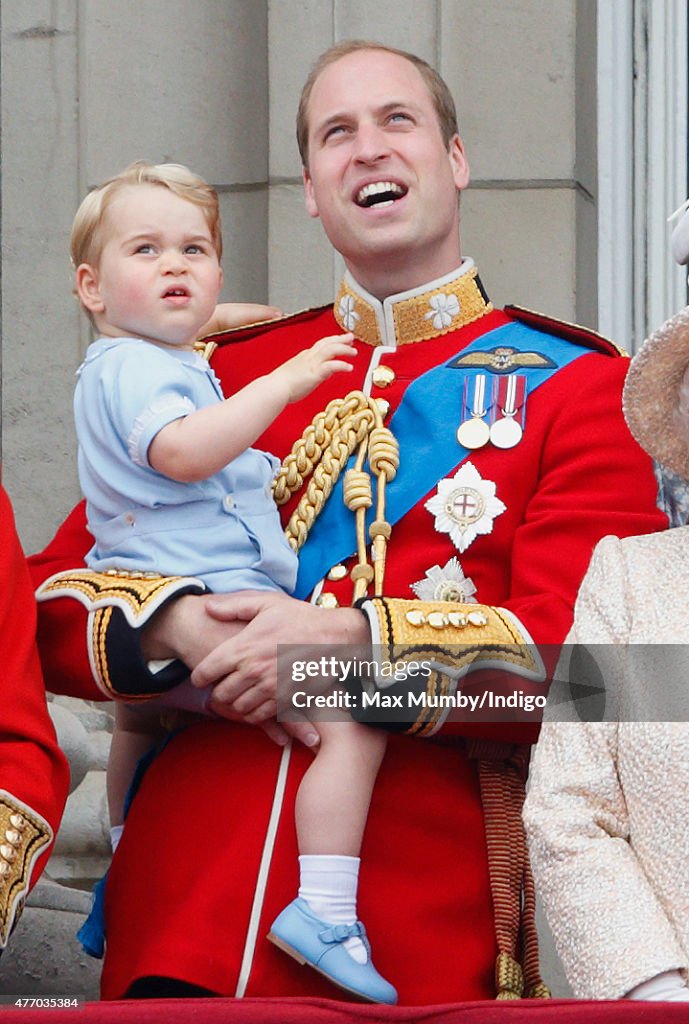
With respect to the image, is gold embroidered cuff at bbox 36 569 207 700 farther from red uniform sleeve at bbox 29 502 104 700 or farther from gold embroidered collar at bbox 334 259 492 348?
gold embroidered collar at bbox 334 259 492 348

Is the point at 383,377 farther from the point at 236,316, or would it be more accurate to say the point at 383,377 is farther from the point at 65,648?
the point at 65,648

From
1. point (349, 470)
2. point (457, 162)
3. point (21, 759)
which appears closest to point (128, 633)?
point (21, 759)

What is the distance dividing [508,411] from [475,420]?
0.05 m

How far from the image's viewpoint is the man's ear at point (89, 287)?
11.4ft

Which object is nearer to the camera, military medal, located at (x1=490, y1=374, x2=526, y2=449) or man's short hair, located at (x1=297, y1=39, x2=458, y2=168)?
military medal, located at (x1=490, y1=374, x2=526, y2=449)

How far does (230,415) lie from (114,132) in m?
1.84

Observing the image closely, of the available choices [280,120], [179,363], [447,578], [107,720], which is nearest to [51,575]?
[179,363]

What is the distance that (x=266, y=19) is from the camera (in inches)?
197

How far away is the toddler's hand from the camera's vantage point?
10.9 ft

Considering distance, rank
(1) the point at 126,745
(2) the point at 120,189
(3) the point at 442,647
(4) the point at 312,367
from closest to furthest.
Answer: (3) the point at 442,647
(4) the point at 312,367
(2) the point at 120,189
(1) the point at 126,745

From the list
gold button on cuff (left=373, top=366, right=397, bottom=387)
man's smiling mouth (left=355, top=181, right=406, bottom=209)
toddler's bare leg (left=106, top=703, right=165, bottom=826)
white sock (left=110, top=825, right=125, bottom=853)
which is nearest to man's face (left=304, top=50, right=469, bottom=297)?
man's smiling mouth (left=355, top=181, right=406, bottom=209)

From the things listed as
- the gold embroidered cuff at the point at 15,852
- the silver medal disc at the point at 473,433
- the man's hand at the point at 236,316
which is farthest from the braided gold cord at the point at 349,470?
the gold embroidered cuff at the point at 15,852

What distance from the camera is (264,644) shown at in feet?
10.5

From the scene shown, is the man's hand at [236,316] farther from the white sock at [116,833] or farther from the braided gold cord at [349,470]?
the white sock at [116,833]
